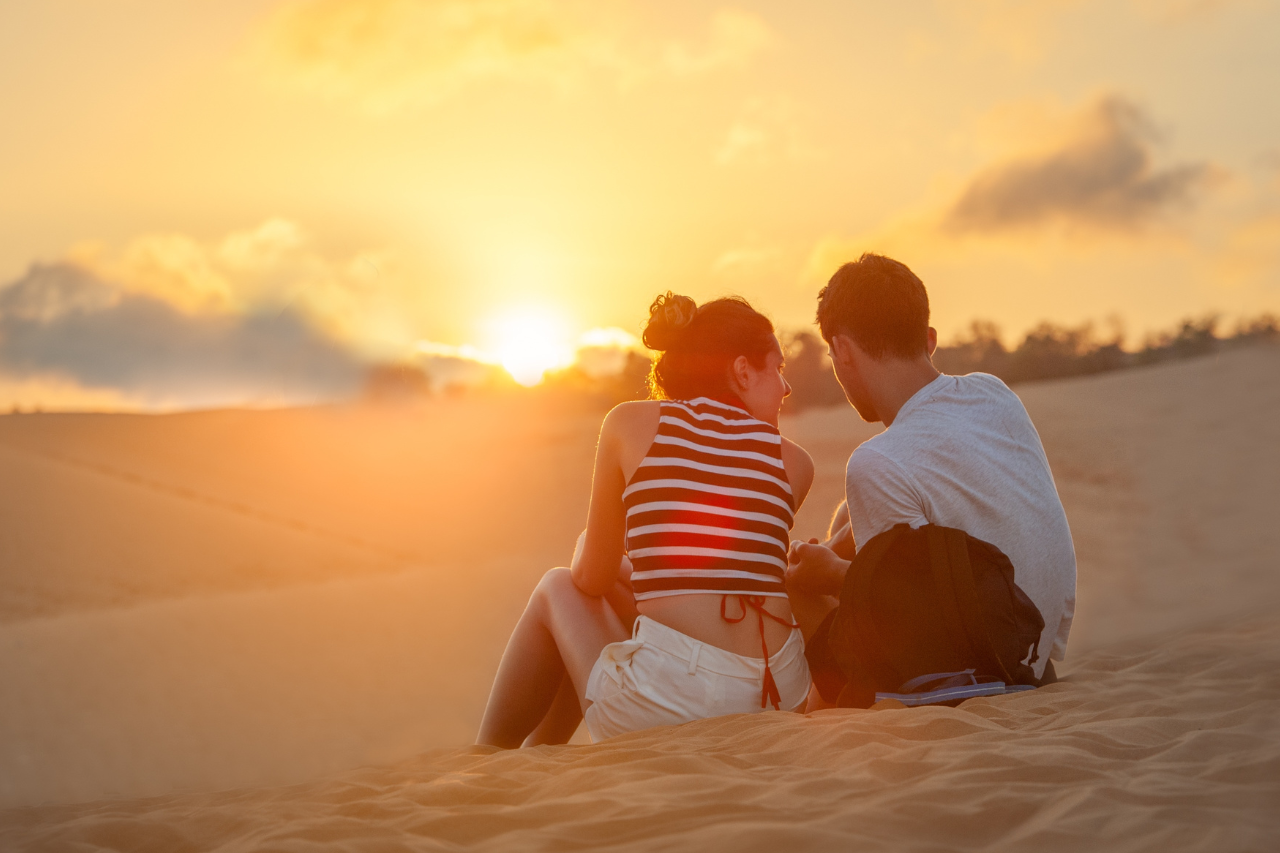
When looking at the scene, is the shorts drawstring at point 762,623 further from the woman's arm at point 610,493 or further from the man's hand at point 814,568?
the woman's arm at point 610,493

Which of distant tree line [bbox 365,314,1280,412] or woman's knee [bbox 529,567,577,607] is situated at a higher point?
distant tree line [bbox 365,314,1280,412]

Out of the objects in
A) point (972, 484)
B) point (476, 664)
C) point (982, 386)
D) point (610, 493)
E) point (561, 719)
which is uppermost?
point (982, 386)

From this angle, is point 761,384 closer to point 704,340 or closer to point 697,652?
point 704,340

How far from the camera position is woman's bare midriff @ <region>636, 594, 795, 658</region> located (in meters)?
3.22

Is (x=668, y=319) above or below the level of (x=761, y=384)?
above

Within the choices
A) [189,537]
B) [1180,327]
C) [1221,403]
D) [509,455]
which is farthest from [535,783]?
[1180,327]

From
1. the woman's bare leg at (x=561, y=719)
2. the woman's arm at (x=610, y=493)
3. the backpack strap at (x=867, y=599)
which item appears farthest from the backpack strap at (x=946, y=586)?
the woman's bare leg at (x=561, y=719)

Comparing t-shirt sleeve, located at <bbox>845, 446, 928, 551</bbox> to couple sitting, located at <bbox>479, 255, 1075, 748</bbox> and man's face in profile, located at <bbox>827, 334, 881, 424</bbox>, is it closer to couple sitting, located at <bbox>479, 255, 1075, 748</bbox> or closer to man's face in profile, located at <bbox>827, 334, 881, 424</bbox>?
couple sitting, located at <bbox>479, 255, 1075, 748</bbox>

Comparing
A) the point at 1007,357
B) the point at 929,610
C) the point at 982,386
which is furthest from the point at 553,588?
the point at 1007,357

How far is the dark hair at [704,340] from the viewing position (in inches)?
140

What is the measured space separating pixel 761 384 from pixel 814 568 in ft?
2.48

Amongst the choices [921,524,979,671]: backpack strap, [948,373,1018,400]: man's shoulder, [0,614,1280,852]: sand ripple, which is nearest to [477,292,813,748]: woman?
[0,614,1280,852]: sand ripple

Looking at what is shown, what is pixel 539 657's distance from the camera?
12.1 feet

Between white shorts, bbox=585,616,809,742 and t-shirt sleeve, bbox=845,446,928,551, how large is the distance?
1.83 feet
